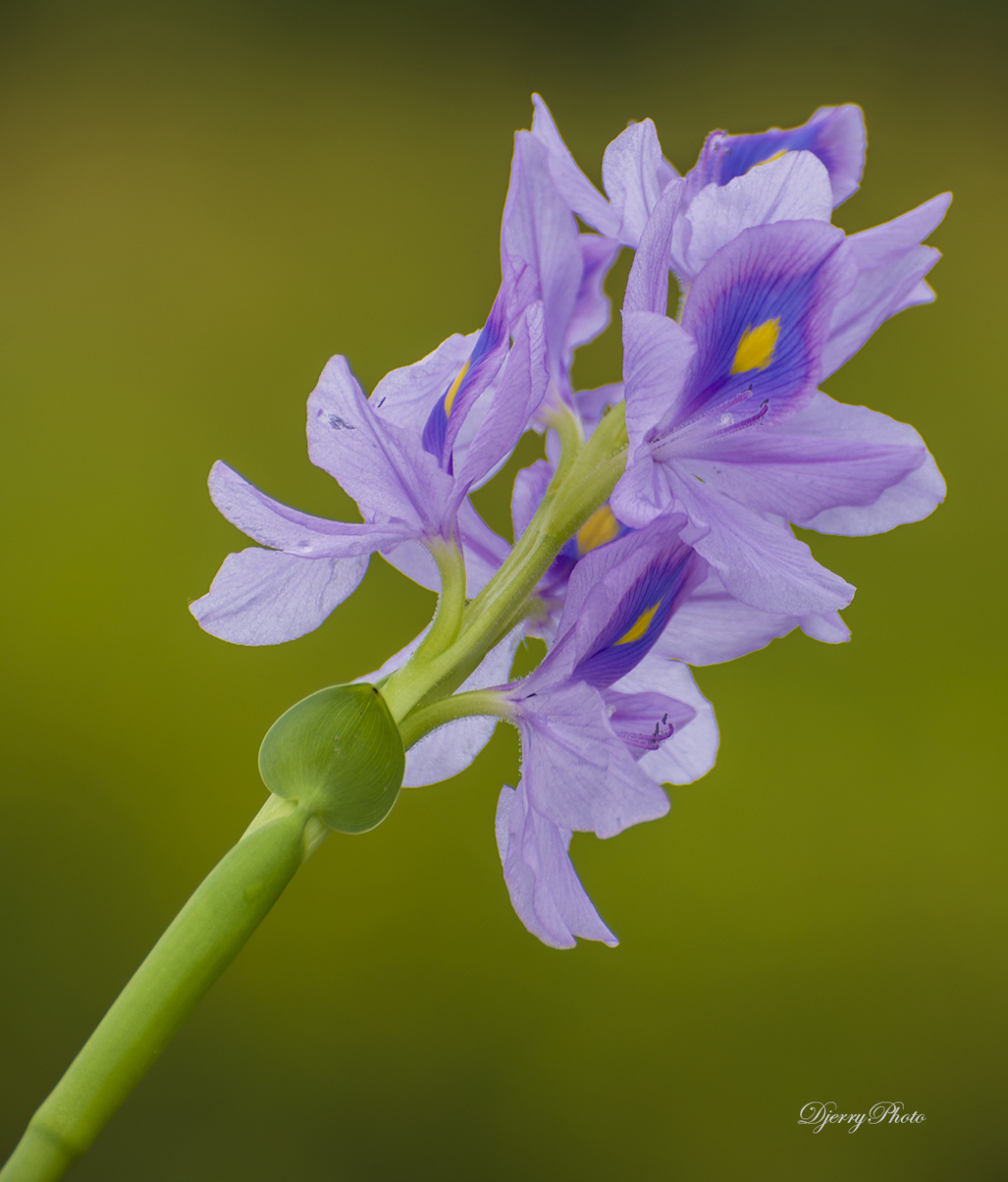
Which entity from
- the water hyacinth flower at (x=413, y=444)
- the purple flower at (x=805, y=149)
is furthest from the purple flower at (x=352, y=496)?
the purple flower at (x=805, y=149)

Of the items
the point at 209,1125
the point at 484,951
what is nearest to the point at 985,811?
the point at 484,951

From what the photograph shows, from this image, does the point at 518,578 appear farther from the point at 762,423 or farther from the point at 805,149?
the point at 805,149

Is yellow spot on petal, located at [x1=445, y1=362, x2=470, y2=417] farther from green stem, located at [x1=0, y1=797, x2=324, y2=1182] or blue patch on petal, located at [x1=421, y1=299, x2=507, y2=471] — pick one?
green stem, located at [x1=0, y1=797, x2=324, y2=1182]
